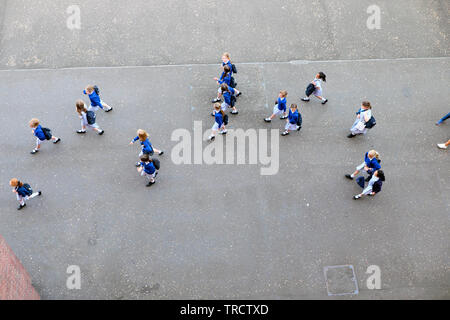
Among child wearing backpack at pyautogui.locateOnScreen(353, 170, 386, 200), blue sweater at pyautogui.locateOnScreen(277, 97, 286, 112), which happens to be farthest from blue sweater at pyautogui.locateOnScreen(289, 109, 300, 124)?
child wearing backpack at pyautogui.locateOnScreen(353, 170, 386, 200)

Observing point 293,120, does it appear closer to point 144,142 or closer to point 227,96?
point 227,96

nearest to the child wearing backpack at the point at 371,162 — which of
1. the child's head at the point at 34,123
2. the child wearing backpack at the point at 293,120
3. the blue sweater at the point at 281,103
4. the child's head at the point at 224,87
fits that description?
the child wearing backpack at the point at 293,120

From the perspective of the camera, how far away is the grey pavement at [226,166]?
29.1 ft

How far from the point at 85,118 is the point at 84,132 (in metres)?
0.77

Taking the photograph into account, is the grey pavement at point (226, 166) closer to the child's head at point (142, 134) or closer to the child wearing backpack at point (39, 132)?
the child wearing backpack at point (39, 132)

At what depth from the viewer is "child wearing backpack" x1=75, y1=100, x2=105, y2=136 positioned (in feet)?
32.3

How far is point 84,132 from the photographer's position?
1091 centimetres

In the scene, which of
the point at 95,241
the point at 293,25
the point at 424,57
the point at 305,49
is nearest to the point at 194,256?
the point at 95,241

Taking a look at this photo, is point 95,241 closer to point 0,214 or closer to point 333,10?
point 0,214

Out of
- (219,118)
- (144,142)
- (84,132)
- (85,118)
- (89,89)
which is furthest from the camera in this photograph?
(84,132)

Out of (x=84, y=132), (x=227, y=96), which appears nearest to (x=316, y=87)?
(x=227, y=96)

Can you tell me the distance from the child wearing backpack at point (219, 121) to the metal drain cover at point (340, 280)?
4.55 metres

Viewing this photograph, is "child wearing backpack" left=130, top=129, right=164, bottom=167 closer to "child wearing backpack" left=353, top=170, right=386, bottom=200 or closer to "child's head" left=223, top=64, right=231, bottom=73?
"child's head" left=223, top=64, right=231, bottom=73
